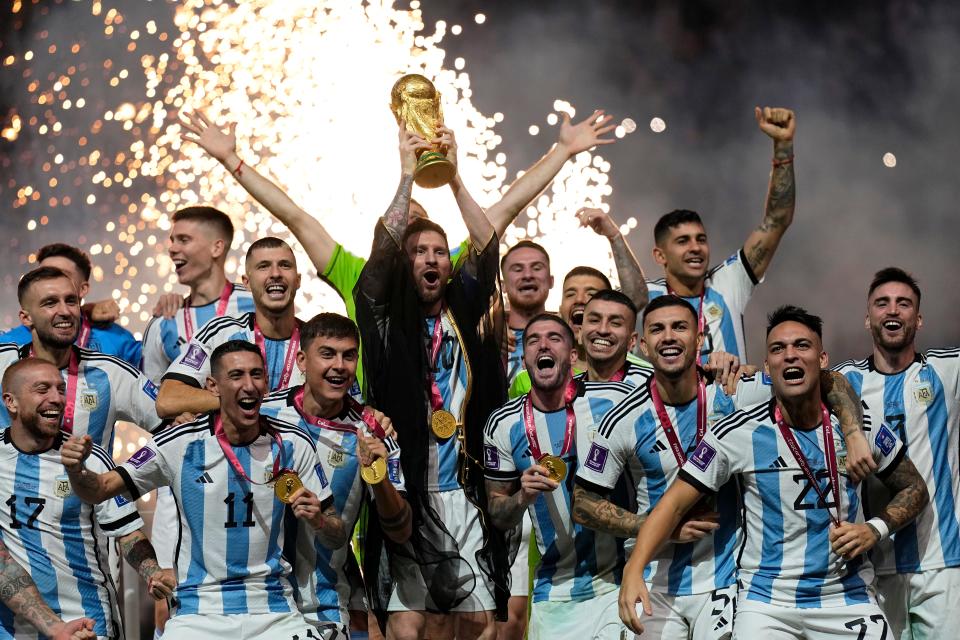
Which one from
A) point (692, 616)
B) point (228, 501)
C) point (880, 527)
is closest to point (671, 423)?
point (692, 616)

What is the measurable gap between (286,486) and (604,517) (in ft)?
3.54

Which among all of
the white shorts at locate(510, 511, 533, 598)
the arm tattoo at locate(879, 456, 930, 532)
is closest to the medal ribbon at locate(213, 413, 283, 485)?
the white shorts at locate(510, 511, 533, 598)

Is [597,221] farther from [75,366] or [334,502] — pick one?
[75,366]

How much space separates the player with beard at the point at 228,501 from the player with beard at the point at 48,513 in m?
0.33

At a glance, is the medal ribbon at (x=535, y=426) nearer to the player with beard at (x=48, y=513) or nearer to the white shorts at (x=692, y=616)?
the white shorts at (x=692, y=616)

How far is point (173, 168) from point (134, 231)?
570 millimetres

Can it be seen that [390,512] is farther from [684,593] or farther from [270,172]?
[270,172]

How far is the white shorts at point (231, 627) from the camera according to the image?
466cm

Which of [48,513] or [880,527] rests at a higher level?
[48,513]

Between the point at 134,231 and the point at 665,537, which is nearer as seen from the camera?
the point at 665,537

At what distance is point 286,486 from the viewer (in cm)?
462

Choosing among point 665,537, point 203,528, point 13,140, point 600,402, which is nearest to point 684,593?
point 665,537

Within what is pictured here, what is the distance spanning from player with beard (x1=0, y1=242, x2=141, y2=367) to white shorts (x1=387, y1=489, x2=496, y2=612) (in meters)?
1.61

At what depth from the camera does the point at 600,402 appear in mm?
5238
